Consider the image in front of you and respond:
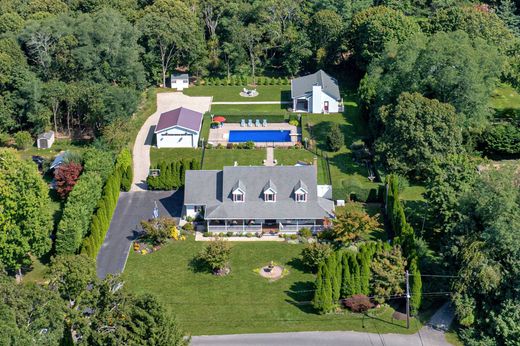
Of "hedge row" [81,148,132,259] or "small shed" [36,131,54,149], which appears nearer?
"hedge row" [81,148,132,259]

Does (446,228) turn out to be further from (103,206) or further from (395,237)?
(103,206)

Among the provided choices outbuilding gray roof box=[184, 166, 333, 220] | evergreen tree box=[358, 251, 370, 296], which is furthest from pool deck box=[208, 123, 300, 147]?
evergreen tree box=[358, 251, 370, 296]

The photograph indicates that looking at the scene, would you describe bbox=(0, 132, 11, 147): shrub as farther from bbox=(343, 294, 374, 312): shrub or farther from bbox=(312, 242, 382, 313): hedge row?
bbox=(343, 294, 374, 312): shrub

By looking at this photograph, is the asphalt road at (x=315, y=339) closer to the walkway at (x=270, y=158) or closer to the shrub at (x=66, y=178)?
the shrub at (x=66, y=178)

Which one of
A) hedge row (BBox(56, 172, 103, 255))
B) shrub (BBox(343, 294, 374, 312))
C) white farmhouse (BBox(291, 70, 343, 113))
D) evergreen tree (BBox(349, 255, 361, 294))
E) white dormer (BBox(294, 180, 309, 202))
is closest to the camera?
shrub (BBox(343, 294, 374, 312))

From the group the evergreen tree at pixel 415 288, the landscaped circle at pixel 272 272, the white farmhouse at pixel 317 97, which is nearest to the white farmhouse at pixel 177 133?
the white farmhouse at pixel 317 97

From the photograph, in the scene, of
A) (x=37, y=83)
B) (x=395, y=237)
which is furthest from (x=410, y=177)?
(x=37, y=83)

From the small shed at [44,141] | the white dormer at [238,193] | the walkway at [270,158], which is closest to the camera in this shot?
the white dormer at [238,193]
